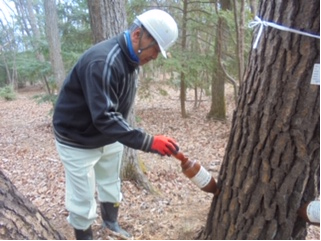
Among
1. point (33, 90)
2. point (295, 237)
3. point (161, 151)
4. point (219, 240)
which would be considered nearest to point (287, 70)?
point (161, 151)

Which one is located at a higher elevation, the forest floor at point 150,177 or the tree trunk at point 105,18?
the tree trunk at point 105,18

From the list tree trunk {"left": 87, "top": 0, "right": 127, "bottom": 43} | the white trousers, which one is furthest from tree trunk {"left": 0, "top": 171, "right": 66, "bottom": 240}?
tree trunk {"left": 87, "top": 0, "right": 127, "bottom": 43}

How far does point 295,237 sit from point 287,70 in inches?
42.3

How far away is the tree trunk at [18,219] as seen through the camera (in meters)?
1.25

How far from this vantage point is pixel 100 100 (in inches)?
80.7

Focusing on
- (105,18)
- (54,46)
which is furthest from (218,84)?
(105,18)

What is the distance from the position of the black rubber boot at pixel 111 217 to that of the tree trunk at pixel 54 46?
6194mm

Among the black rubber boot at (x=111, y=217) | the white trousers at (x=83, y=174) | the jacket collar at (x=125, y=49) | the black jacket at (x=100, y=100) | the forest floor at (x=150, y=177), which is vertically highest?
the jacket collar at (x=125, y=49)

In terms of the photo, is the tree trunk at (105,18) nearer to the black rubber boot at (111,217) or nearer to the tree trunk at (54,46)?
the black rubber boot at (111,217)

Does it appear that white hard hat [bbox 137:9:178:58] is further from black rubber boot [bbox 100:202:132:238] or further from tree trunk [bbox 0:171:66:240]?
black rubber boot [bbox 100:202:132:238]

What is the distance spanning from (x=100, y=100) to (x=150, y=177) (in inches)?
96.2

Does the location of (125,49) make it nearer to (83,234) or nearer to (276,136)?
(276,136)

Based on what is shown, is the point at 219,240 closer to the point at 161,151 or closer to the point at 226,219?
the point at 226,219

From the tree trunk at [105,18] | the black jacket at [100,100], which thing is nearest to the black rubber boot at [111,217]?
the black jacket at [100,100]
